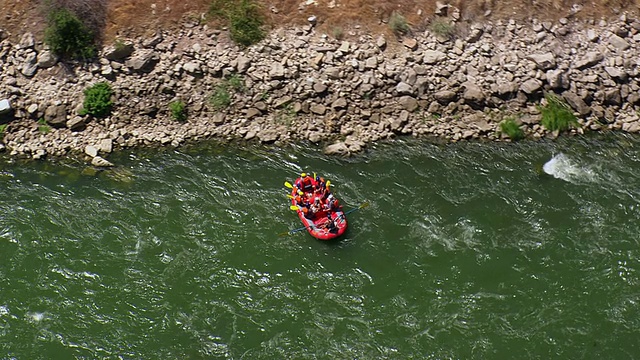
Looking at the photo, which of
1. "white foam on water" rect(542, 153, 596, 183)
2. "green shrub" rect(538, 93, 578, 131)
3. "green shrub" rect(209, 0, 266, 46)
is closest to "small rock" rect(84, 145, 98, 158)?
"green shrub" rect(209, 0, 266, 46)

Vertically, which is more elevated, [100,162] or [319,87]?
[319,87]

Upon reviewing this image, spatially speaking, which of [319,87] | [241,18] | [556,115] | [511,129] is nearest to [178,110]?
[241,18]

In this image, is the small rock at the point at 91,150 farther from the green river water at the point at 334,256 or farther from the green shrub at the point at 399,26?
the green shrub at the point at 399,26

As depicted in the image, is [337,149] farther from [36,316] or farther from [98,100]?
[36,316]

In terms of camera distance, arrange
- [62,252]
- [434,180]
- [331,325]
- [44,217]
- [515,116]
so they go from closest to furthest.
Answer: [331,325] < [62,252] < [44,217] < [434,180] < [515,116]

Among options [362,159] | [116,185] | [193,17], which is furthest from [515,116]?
[116,185]

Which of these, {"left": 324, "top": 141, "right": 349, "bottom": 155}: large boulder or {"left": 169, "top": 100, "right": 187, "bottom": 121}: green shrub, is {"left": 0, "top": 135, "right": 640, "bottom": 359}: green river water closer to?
{"left": 324, "top": 141, "right": 349, "bottom": 155}: large boulder

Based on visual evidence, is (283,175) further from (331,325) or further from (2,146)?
(2,146)
